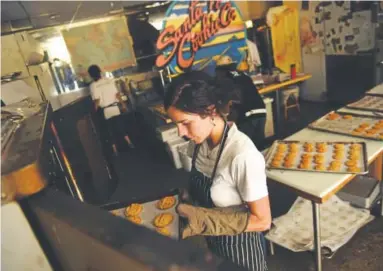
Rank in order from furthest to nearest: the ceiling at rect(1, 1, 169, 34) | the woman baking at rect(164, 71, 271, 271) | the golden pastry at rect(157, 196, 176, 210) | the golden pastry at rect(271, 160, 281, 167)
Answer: the ceiling at rect(1, 1, 169, 34), the golden pastry at rect(271, 160, 281, 167), the golden pastry at rect(157, 196, 176, 210), the woman baking at rect(164, 71, 271, 271)

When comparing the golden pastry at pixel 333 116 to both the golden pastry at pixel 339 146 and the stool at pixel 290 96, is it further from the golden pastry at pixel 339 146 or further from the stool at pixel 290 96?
the stool at pixel 290 96

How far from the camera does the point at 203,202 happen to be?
5.81 ft

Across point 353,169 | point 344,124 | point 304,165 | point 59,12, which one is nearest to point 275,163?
point 304,165

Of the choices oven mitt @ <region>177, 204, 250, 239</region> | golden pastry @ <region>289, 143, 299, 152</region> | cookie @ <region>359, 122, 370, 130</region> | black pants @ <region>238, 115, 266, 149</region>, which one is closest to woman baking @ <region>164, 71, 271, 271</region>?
Result: oven mitt @ <region>177, 204, 250, 239</region>

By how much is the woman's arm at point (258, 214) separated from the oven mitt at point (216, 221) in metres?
0.02

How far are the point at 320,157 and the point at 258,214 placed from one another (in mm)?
1150

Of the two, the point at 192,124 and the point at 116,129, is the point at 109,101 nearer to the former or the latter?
the point at 116,129

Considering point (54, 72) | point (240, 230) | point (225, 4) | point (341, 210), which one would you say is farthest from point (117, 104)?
point (240, 230)

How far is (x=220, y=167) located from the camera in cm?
154

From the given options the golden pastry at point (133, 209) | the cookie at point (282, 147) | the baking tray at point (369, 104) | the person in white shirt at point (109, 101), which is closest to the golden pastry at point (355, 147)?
the cookie at point (282, 147)

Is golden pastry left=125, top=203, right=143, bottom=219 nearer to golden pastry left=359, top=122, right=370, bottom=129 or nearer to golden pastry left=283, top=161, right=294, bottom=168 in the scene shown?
golden pastry left=283, top=161, right=294, bottom=168

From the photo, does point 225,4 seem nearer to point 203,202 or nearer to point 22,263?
point 203,202

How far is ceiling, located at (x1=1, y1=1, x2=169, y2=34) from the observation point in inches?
235

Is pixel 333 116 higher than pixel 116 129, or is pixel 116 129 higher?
pixel 333 116
